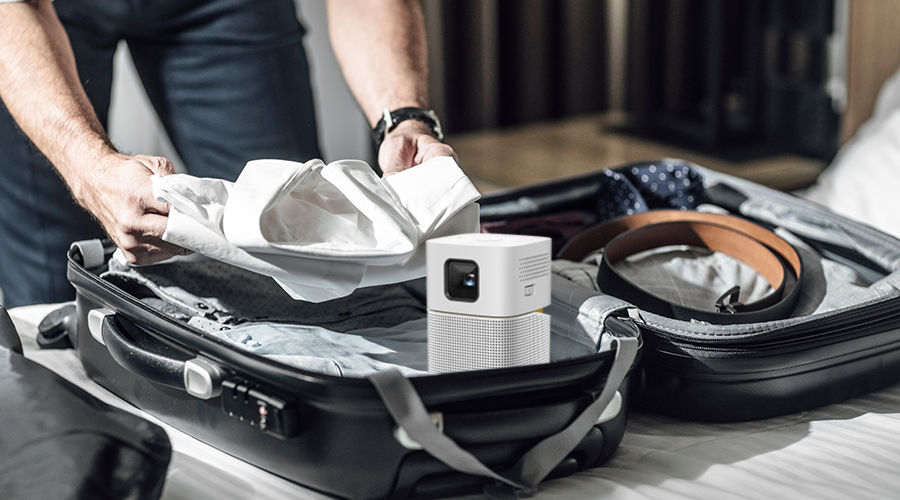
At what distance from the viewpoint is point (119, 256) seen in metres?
0.87

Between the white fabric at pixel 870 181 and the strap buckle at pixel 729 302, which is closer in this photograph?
the strap buckle at pixel 729 302

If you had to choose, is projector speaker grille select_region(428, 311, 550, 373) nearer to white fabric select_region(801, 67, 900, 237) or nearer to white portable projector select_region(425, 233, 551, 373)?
white portable projector select_region(425, 233, 551, 373)

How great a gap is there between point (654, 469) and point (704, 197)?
51 centimetres

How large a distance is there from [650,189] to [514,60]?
2.40m

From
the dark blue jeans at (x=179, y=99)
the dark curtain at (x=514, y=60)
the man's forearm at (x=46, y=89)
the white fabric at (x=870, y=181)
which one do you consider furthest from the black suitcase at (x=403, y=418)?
the dark curtain at (x=514, y=60)

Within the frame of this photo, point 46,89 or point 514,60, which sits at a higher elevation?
point 46,89

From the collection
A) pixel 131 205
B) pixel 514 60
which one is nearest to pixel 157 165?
pixel 131 205

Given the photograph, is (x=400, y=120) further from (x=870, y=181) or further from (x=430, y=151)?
(x=870, y=181)

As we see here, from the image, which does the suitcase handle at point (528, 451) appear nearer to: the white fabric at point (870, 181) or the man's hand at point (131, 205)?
the man's hand at point (131, 205)

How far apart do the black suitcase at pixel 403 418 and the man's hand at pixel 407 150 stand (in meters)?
0.29

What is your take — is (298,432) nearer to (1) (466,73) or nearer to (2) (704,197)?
(2) (704,197)

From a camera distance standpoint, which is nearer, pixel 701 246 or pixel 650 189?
pixel 701 246

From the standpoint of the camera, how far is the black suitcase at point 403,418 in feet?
2.12

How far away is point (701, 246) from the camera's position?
1.04 meters
